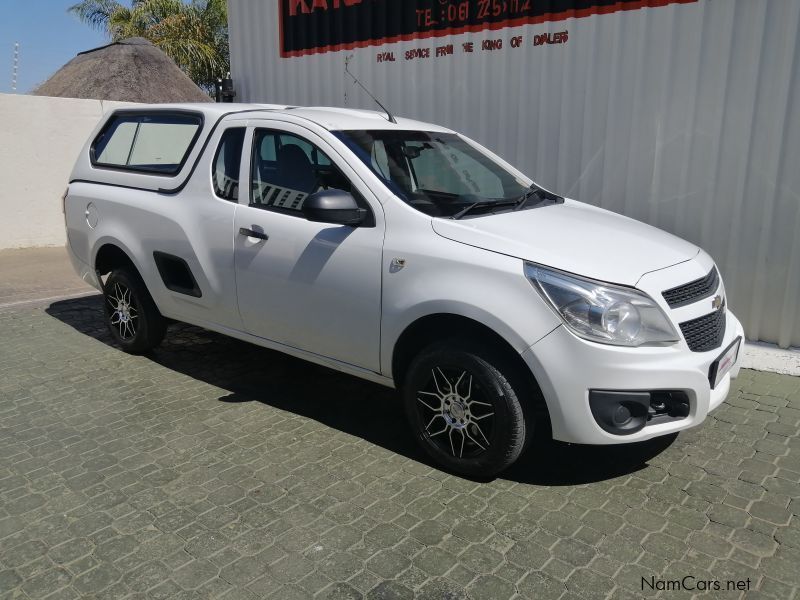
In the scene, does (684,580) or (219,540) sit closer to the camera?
(684,580)

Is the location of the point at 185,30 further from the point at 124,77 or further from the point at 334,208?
the point at 334,208

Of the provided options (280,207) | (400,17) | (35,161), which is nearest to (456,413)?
(280,207)

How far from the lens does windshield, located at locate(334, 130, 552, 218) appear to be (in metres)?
3.87

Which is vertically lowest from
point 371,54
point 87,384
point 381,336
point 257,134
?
point 87,384

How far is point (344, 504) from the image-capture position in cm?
336

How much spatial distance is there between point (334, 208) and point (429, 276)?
2.16ft

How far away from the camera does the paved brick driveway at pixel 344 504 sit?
2.82m

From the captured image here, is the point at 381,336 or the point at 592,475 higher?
the point at 381,336

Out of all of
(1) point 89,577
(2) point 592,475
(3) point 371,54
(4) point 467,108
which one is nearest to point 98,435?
(1) point 89,577

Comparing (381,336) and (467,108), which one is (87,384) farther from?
(467,108)

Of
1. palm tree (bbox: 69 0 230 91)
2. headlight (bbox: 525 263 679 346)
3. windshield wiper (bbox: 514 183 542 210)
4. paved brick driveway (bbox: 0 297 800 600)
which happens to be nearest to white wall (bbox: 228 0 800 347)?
paved brick driveway (bbox: 0 297 800 600)

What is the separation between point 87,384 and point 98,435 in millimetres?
958

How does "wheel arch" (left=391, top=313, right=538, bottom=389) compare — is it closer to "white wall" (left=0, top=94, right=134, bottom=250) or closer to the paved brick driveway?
the paved brick driveway

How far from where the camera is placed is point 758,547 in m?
3.01
